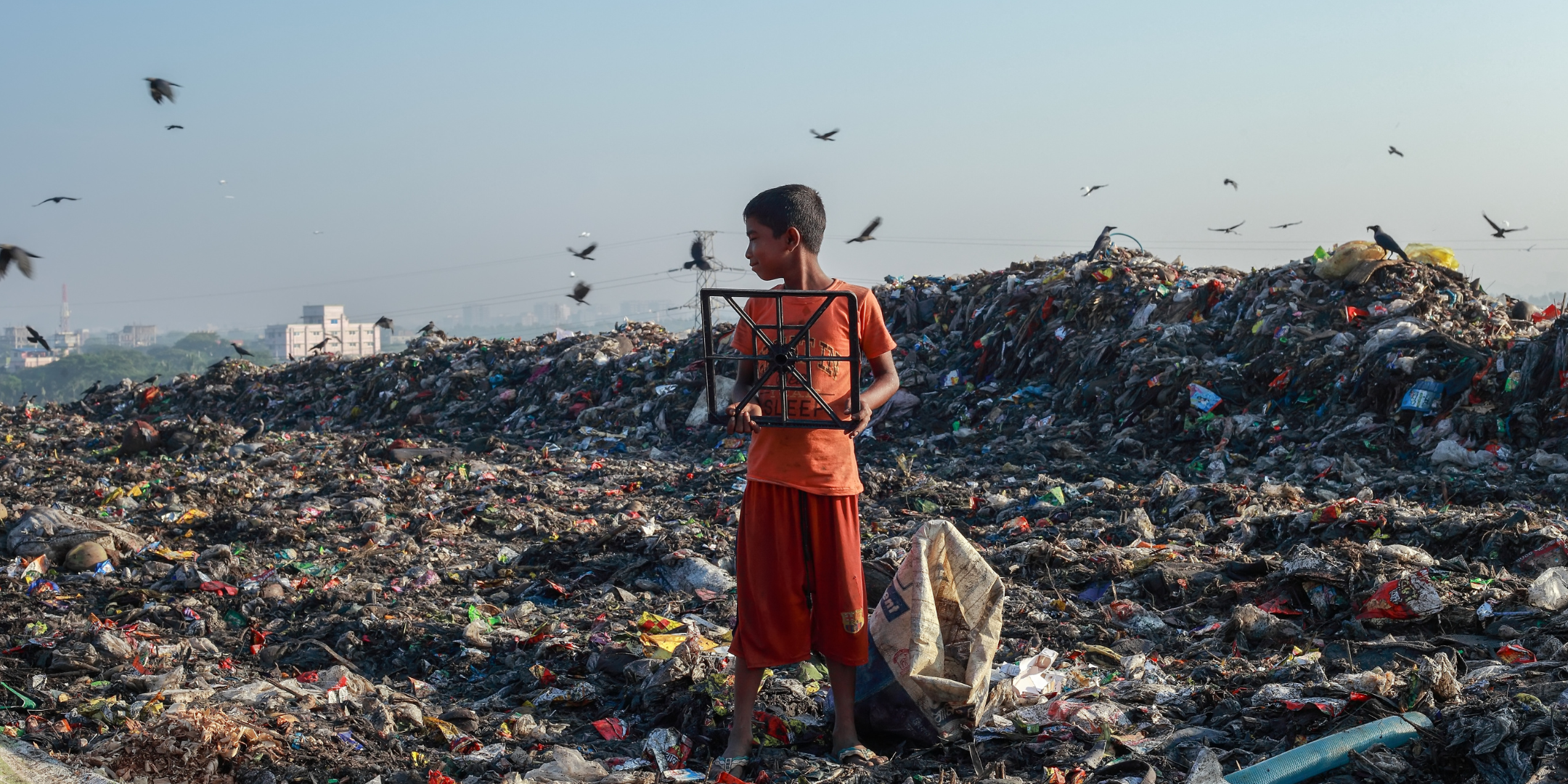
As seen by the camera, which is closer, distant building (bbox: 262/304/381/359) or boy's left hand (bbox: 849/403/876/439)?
boy's left hand (bbox: 849/403/876/439)

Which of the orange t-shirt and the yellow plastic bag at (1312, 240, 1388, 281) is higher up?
the yellow plastic bag at (1312, 240, 1388, 281)

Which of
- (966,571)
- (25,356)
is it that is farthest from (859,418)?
(25,356)

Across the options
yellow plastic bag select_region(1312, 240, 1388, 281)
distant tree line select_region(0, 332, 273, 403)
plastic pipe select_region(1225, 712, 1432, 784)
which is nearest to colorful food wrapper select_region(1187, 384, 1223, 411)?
yellow plastic bag select_region(1312, 240, 1388, 281)

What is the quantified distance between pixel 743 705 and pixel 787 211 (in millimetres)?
1174

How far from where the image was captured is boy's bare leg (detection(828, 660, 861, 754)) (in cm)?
261

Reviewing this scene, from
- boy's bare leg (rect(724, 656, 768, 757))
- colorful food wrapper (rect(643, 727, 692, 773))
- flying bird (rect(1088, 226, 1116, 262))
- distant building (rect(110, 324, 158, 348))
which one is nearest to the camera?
boy's bare leg (rect(724, 656, 768, 757))

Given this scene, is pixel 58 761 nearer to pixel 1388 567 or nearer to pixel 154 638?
pixel 154 638

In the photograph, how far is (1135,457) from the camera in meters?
8.11

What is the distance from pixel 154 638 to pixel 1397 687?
404 centimetres

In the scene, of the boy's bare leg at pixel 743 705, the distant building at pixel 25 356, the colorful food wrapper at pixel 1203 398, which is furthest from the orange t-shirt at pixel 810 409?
the distant building at pixel 25 356

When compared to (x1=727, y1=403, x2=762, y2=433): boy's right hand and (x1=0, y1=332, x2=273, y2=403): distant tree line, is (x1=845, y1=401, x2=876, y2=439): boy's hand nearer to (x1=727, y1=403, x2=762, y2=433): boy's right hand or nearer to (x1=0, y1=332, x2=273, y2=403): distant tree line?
(x1=727, y1=403, x2=762, y2=433): boy's right hand

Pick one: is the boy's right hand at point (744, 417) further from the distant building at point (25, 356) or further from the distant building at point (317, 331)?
the distant building at point (25, 356)

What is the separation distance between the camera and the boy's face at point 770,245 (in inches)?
99.3

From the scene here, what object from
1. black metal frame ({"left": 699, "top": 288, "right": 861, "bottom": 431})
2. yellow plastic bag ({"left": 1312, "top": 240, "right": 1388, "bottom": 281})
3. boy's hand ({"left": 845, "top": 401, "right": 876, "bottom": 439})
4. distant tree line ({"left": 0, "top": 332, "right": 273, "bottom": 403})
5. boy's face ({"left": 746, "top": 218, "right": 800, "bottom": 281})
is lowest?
distant tree line ({"left": 0, "top": 332, "right": 273, "bottom": 403})
